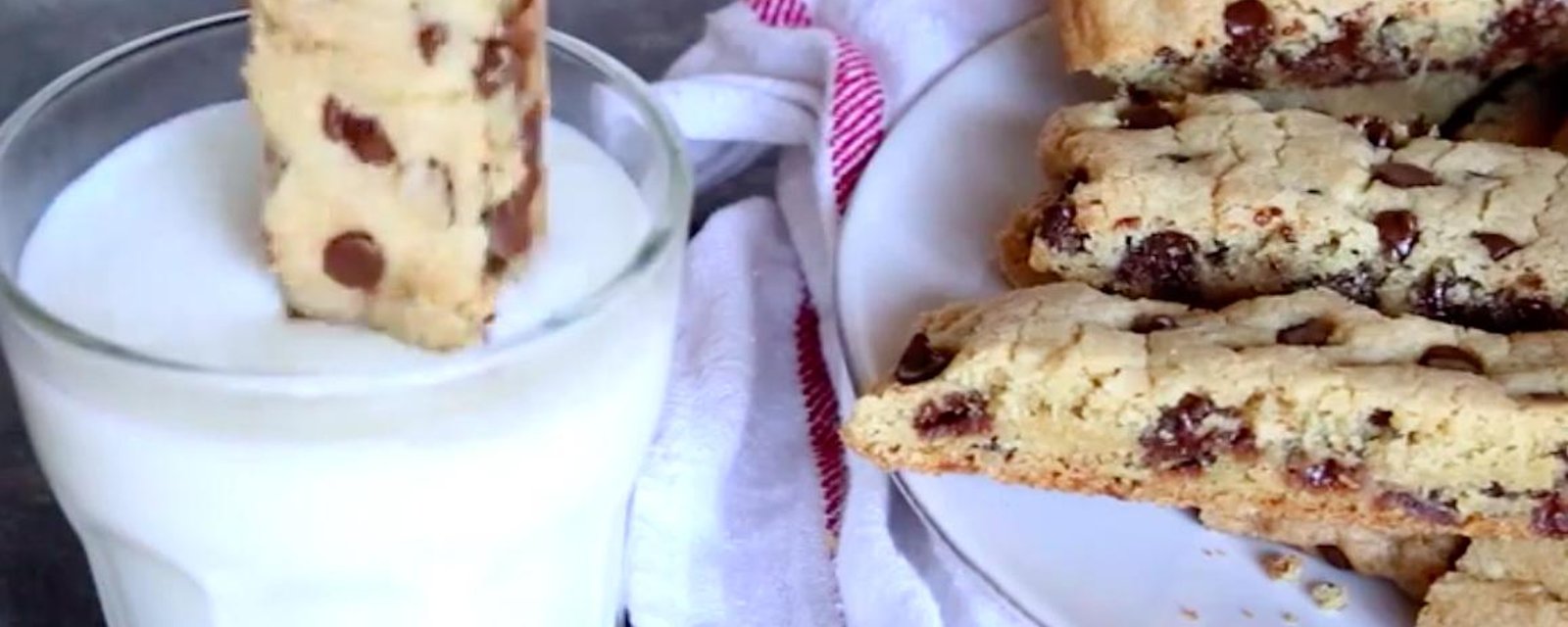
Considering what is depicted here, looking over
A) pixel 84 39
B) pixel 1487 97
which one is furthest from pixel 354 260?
pixel 84 39

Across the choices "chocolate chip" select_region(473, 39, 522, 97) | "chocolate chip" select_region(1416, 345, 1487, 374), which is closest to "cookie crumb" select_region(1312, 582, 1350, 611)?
"chocolate chip" select_region(1416, 345, 1487, 374)

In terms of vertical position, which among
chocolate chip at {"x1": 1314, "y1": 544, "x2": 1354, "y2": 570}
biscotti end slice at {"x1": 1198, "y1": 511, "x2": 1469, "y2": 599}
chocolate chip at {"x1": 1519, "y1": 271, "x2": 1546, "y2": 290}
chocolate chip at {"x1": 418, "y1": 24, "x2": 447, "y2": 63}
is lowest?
chocolate chip at {"x1": 1314, "y1": 544, "x2": 1354, "y2": 570}

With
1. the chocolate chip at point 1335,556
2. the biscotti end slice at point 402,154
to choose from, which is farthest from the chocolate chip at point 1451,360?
the biscotti end slice at point 402,154

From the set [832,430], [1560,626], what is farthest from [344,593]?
[1560,626]

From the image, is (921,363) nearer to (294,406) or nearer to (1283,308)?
(1283,308)

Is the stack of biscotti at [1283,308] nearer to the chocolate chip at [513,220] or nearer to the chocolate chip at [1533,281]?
the chocolate chip at [1533,281]

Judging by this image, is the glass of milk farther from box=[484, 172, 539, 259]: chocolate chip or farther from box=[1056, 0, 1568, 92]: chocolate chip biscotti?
box=[1056, 0, 1568, 92]: chocolate chip biscotti

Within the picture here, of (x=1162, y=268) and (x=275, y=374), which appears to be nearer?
(x=275, y=374)
